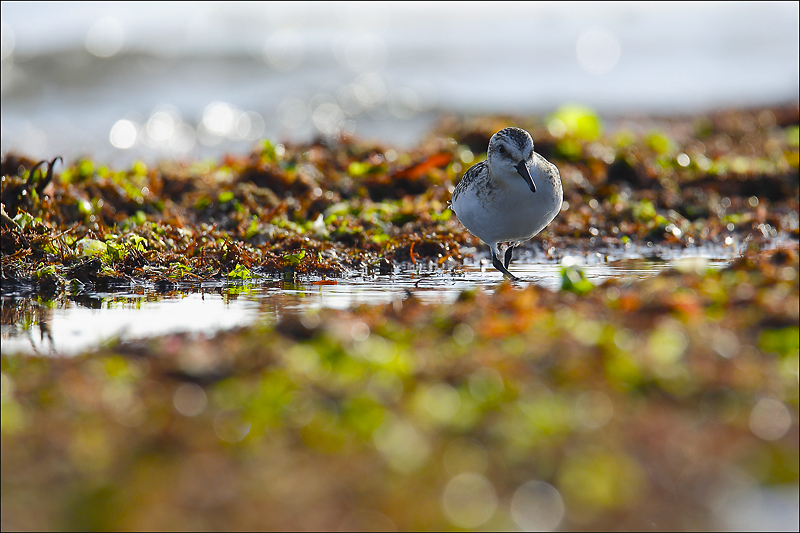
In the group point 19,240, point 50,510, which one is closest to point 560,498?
point 50,510

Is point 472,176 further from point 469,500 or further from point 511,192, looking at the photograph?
point 469,500

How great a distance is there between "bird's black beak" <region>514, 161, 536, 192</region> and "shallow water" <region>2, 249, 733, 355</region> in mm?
920

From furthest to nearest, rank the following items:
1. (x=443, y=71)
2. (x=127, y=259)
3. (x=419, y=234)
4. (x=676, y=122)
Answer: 1. (x=443, y=71)
2. (x=676, y=122)
3. (x=419, y=234)
4. (x=127, y=259)

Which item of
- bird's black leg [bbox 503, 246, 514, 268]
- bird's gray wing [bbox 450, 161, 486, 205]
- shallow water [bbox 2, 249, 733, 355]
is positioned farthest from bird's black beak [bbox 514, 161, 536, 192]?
bird's black leg [bbox 503, 246, 514, 268]

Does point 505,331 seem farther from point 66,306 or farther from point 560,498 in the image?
point 66,306

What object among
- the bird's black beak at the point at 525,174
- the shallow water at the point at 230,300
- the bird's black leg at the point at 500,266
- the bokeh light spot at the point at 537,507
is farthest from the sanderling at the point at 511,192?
the bokeh light spot at the point at 537,507

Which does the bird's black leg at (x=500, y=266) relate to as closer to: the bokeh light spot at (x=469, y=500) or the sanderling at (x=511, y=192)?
the sanderling at (x=511, y=192)

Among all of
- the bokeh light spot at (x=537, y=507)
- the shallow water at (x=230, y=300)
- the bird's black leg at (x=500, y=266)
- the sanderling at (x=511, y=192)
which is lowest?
the bokeh light spot at (x=537, y=507)

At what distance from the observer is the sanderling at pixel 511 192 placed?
6.84 metres

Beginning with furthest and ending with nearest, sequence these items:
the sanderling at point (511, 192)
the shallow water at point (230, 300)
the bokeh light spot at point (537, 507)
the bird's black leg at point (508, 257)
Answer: the bird's black leg at point (508, 257) → the sanderling at point (511, 192) → the shallow water at point (230, 300) → the bokeh light spot at point (537, 507)

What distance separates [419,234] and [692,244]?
322cm

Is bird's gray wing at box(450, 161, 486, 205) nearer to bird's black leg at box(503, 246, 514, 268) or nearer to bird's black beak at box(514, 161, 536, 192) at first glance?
bird's black beak at box(514, 161, 536, 192)

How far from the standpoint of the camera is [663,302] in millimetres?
5035

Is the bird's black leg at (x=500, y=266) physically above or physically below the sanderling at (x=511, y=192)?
below
